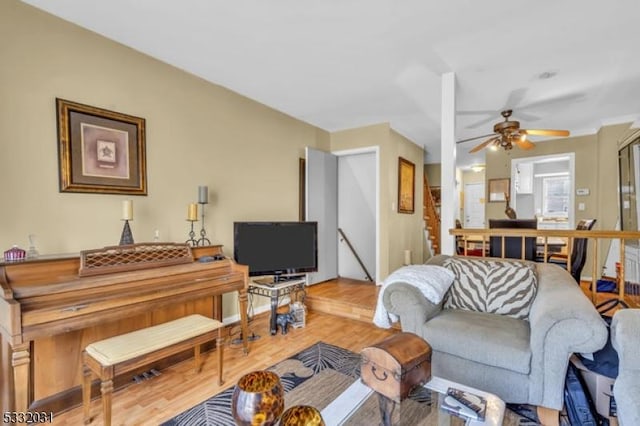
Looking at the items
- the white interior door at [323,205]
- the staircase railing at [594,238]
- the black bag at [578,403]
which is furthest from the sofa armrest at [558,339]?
the white interior door at [323,205]

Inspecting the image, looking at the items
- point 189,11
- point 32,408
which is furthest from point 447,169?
point 32,408

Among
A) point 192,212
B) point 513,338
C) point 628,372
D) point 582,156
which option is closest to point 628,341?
point 628,372

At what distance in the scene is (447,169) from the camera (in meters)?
3.07

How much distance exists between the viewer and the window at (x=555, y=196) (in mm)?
6789

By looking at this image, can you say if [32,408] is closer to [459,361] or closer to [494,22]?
[459,361]

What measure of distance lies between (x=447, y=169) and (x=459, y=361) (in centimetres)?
184

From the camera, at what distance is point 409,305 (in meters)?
2.07

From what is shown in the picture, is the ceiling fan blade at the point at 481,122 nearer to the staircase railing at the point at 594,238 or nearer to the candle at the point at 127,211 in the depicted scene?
the staircase railing at the point at 594,238

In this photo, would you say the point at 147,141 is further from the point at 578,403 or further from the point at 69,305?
the point at 578,403

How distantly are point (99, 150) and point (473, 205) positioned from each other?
8793 millimetres

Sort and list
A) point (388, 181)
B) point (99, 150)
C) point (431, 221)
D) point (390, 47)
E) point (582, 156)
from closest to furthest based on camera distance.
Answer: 1. point (99, 150)
2. point (390, 47)
3. point (388, 181)
4. point (582, 156)
5. point (431, 221)

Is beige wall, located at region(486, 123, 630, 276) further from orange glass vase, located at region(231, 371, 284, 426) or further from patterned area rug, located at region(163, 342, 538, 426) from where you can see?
orange glass vase, located at region(231, 371, 284, 426)

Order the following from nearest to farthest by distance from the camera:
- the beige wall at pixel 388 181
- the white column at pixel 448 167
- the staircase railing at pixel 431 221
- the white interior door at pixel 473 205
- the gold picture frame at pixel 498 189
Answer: the white column at pixel 448 167 < the beige wall at pixel 388 181 < the gold picture frame at pixel 498 189 < the staircase railing at pixel 431 221 < the white interior door at pixel 473 205

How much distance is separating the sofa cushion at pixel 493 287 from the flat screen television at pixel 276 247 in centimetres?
154
